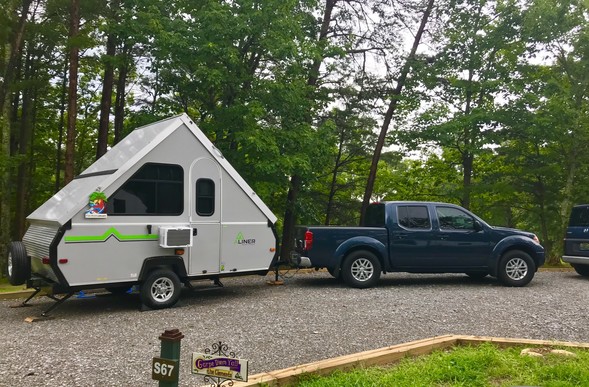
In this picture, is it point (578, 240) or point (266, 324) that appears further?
point (578, 240)

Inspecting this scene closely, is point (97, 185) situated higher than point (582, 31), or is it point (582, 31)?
point (582, 31)

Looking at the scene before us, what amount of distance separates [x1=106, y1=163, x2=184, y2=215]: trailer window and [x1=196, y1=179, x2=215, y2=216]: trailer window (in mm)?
304

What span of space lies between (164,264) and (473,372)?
5172 mm

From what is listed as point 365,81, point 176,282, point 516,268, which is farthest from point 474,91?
point 176,282

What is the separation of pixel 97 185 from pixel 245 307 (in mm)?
Answer: 3102

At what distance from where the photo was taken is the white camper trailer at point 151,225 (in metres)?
6.89

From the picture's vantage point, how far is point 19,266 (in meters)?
7.16

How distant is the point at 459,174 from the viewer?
22.1 meters

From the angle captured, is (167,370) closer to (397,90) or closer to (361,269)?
→ (361,269)

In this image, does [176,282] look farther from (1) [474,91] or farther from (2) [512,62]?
(2) [512,62]

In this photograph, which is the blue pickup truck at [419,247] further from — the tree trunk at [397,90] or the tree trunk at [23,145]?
the tree trunk at [23,145]

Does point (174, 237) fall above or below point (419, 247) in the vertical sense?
above

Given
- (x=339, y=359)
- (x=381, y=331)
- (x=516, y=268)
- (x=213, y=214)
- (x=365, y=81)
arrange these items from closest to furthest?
(x=339, y=359) < (x=381, y=331) < (x=213, y=214) < (x=516, y=268) < (x=365, y=81)

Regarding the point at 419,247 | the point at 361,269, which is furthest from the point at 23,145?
the point at 419,247
